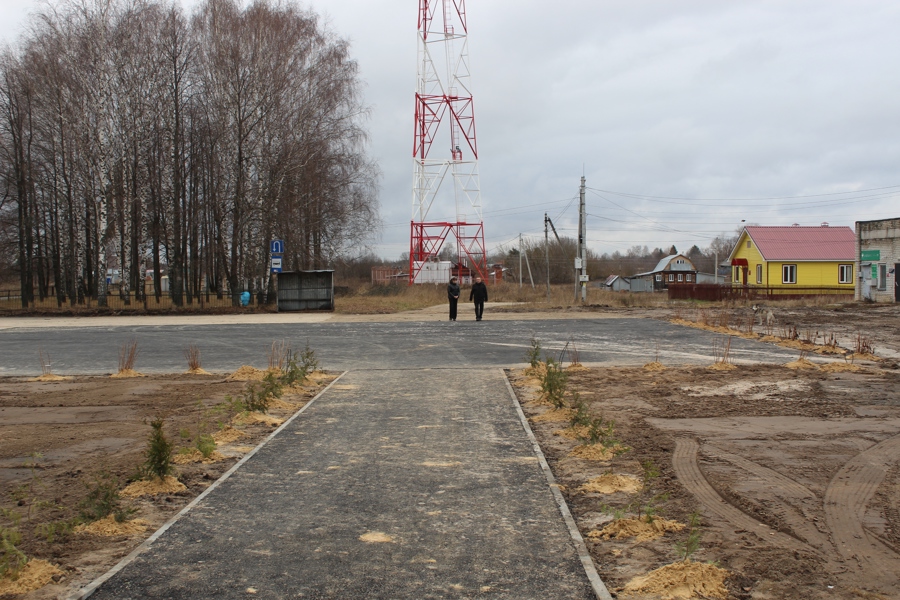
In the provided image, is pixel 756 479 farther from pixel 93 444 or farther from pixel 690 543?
pixel 93 444

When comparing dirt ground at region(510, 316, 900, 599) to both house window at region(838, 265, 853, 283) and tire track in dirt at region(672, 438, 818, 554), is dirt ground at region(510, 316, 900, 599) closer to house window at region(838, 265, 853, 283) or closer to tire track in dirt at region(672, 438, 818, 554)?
tire track in dirt at region(672, 438, 818, 554)

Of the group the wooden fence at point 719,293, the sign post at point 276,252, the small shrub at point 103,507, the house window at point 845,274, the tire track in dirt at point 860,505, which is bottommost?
the tire track in dirt at point 860,505

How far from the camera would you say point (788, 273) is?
5662 centimetres

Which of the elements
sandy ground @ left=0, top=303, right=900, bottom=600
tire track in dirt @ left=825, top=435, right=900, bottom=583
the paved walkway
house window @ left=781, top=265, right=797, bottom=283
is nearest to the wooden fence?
house window @ left=781, top=265, right=797, bottom=283

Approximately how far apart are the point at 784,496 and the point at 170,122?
37420 mm

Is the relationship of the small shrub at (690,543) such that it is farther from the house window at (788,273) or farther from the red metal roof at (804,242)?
the house window at (788,273)

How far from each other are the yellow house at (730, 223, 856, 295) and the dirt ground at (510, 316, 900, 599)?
157 ft

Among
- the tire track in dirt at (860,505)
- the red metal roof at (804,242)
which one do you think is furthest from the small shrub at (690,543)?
the red metal roof at (804,242)

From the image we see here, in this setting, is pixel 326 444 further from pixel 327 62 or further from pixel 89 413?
pixel 327 62

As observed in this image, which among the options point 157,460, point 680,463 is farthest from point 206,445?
point 680,463

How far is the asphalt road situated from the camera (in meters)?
14.8

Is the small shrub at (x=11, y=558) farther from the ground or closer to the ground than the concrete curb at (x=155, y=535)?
farther from the ground

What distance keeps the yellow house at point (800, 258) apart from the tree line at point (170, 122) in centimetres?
3420

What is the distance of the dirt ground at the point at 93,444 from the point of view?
187 inches
